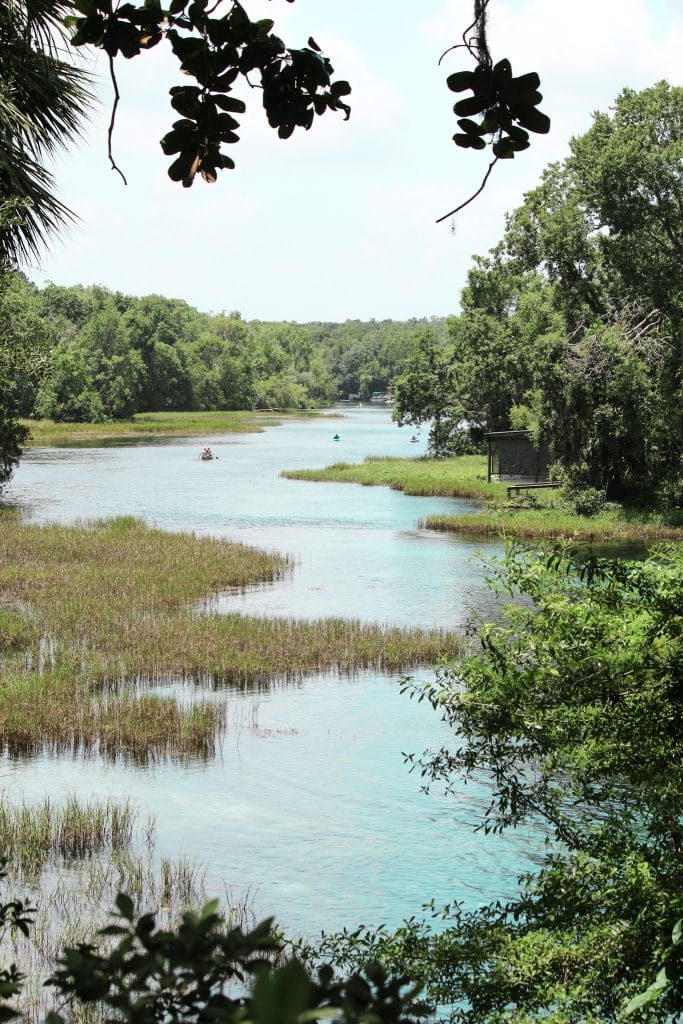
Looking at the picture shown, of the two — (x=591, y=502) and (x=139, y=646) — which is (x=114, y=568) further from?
(x=591, y=502)

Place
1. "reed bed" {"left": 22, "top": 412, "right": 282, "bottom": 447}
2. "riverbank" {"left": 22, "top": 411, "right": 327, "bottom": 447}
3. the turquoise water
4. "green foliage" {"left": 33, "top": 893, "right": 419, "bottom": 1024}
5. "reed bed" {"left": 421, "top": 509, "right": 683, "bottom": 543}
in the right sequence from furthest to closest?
"reed bed" {"left": 22, "top": 412, "right": 282, "bottom": 447} < "riverbank" {"left": 22, "top": 411, "right": 327, "bottom": 447} < "reed bed" {"left": 421, "top": 509, "right": 683, "bottom": 543} < the turquoise water < "green foliage" {"left": 33, "top": 893, "right": 419, "bottom": 1024}

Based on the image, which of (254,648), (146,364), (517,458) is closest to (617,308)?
(517,458)

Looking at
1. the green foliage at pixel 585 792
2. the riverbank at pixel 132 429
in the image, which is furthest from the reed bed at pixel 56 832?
the riverbank at pixel 132 429

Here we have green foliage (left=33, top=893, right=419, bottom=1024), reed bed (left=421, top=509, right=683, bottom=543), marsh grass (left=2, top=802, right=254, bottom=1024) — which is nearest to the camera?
green foliage (left=33, top=893, right=419, bottom=1024)

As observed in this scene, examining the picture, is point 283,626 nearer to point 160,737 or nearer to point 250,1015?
point 160,737

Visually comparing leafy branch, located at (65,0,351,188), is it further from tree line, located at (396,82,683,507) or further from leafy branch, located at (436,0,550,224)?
tree line, located at (396,82,683,507)

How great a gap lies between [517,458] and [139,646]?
36299 mm

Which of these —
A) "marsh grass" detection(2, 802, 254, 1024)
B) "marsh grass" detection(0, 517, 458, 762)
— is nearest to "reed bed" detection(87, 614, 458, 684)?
"marsh grass" detection(0, 517, 458, 762)

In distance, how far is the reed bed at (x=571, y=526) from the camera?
36688mm

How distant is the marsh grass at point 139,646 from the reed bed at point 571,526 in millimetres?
10846

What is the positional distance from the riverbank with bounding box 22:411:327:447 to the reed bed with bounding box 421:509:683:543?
183 feet

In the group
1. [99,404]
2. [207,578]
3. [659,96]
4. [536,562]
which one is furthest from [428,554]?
[99,404]

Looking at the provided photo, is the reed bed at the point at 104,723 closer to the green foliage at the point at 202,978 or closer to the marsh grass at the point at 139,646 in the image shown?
the marsh grass at the point at 139,646

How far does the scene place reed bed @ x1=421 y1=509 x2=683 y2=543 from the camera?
36.7 m
